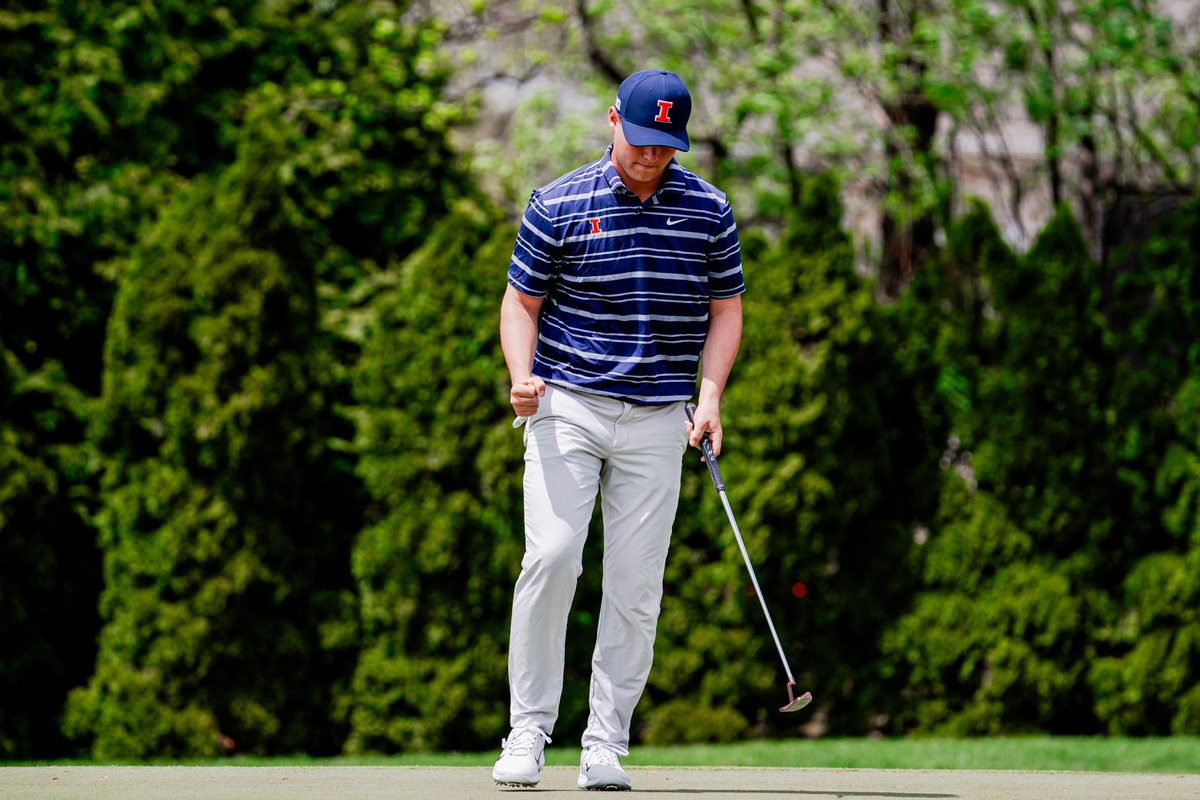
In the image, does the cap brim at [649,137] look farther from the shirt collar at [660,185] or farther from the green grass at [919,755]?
the green grass at [919,755]

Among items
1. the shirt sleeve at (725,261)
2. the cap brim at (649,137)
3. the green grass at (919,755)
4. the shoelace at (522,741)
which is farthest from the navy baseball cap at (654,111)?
the green grass at (919,755)

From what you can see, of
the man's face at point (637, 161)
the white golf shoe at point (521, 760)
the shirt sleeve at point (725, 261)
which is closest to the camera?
the white golf shoe at point (521, 760)

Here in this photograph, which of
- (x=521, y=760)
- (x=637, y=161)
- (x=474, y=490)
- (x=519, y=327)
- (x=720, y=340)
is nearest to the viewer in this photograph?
(x=521, y=760)

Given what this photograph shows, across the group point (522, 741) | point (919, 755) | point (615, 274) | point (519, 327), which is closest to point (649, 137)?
point (615, 274)

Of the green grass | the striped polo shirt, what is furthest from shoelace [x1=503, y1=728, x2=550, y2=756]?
the green grass

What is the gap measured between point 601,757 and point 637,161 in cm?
157

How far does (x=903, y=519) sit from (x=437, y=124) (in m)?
4.22

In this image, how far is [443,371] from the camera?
26.5 feet

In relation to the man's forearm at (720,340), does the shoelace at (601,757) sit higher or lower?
lower

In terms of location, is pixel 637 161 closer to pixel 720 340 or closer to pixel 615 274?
pixel 615 274

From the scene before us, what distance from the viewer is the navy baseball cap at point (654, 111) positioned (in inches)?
155

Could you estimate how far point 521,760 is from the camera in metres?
3.90

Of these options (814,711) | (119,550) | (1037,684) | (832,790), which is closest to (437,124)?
(119,550)

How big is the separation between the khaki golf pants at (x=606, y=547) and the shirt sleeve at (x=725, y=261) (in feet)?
1.27
